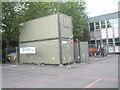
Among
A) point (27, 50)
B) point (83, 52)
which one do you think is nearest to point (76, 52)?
point (83, 52)

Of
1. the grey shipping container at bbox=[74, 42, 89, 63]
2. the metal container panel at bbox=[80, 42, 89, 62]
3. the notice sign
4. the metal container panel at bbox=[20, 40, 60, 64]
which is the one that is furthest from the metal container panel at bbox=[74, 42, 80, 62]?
the notice sign

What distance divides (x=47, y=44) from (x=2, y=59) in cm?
944

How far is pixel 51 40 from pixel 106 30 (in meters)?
22.3

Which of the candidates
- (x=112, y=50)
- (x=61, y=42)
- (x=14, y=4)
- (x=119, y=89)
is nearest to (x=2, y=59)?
(x=14, y=4)

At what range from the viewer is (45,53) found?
17031 millimetres

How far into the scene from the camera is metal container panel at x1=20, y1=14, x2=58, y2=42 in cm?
1623

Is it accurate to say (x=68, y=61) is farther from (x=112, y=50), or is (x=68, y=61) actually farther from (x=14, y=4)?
(x=112, y=50)

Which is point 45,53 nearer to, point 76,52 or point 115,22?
point 76,52

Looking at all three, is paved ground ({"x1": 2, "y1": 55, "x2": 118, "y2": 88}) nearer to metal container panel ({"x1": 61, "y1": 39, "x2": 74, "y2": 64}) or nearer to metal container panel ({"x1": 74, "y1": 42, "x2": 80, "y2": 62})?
metal container panel ({"x1": 61, "y1": 39, "x2": 74, "y2": 64})

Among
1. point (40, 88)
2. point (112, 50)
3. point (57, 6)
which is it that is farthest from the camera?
point (112, 50)

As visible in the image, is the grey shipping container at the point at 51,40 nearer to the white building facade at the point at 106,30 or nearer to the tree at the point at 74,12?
the tree at the point at 74,12

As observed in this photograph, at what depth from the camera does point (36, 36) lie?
59.7ft

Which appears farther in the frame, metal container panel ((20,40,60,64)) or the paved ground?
metal container panel ((20,40,60,64))

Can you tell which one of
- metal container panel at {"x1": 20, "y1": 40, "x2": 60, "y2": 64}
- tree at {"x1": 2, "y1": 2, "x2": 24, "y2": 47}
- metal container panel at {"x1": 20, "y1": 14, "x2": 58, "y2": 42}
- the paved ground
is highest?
tree at {"x1": 2, "y1": 2, "x2": 24, "y2": 47}
